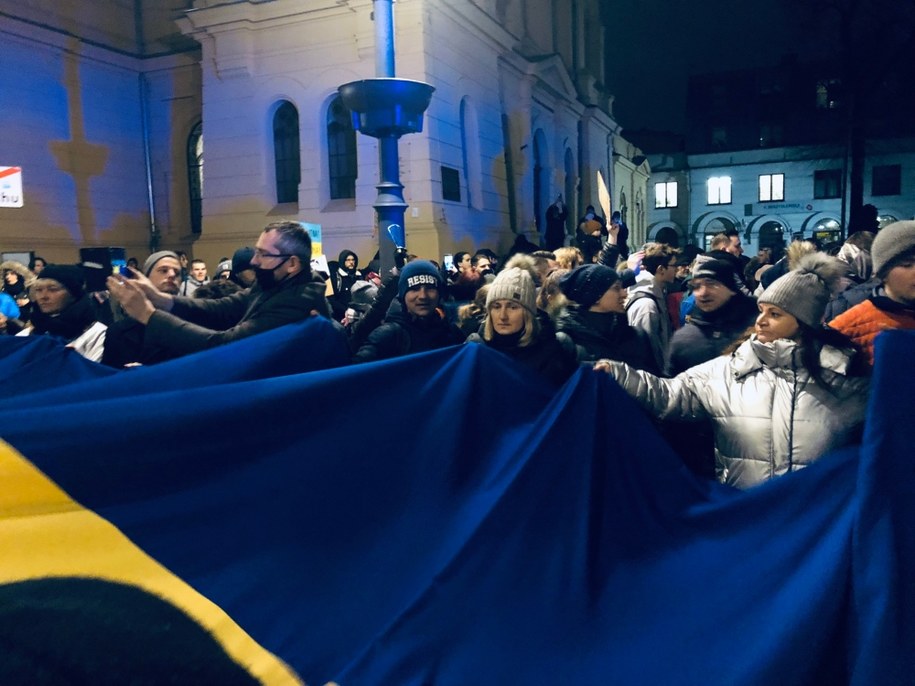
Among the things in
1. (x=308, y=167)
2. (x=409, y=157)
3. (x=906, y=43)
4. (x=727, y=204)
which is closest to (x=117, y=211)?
(x=308, y=167)

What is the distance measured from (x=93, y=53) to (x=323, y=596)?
20.6 m

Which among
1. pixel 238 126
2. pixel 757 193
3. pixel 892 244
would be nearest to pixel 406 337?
pixel 892 244

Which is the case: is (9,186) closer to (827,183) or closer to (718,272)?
(718,272)

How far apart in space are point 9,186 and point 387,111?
172 inches

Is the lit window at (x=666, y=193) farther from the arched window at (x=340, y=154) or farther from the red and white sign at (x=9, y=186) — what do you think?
the red and white sign at (x=9, y=186)

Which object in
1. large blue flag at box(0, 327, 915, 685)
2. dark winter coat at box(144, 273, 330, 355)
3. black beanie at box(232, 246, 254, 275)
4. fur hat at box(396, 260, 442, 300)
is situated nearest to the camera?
large blue flag at box(0, 327, 915, 685)

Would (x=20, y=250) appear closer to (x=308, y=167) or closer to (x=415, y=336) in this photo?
(x=308, y=167)

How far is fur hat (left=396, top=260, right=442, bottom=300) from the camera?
4.92 m

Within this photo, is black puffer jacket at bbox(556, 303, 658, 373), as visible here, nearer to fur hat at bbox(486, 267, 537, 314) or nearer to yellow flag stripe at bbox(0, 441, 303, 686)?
fur hat at bbox(486, 267, 537, 314)

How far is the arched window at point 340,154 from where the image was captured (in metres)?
18.2

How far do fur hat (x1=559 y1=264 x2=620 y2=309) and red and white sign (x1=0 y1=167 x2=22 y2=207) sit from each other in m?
6.96

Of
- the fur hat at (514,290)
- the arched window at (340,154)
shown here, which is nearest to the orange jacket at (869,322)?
the fur hat at (514,290)

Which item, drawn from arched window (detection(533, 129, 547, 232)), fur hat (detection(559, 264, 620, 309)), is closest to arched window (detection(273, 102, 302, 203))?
arched window (detection(533, 129, 547, 232))

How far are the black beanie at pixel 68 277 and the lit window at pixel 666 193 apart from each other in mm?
51466
